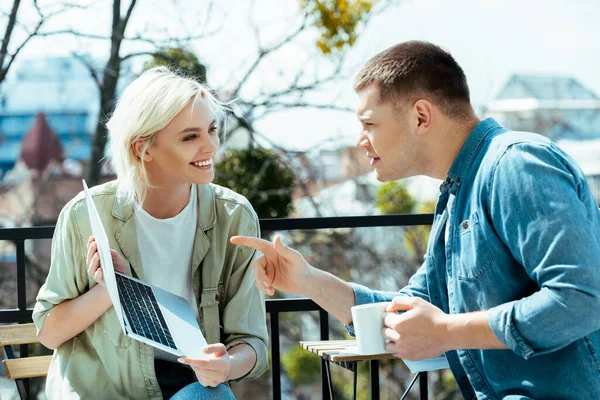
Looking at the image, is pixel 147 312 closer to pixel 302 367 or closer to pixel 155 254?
pixel 155 254

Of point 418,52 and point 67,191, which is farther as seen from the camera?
point 67,191

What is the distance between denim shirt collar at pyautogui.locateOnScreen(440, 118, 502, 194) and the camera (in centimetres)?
166

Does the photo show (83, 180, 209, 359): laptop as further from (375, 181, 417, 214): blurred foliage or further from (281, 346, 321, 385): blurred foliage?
(281, 346, 321, 385): blurred foliage

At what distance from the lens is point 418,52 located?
171cm

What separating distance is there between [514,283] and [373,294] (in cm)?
46

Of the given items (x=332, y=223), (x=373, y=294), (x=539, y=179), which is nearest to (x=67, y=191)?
(x=332, y=223)

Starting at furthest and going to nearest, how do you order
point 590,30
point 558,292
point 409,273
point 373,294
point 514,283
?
point 590,30
point 409,273
point 373,294
point 514,283
point 558,292

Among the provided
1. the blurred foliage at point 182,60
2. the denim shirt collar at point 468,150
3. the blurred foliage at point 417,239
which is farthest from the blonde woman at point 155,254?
the blurred foliage at point 417,239

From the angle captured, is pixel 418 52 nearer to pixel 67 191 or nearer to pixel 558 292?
pixel 558 292

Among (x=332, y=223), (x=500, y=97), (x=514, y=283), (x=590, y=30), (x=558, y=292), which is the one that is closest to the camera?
(x=558, y=292)

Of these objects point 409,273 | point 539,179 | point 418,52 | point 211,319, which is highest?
point 418,52

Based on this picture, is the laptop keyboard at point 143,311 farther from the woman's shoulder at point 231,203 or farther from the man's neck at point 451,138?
the man's neck at point 451,138

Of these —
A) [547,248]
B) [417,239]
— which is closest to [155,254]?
[547,248]

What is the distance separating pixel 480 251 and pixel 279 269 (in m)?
0.48
